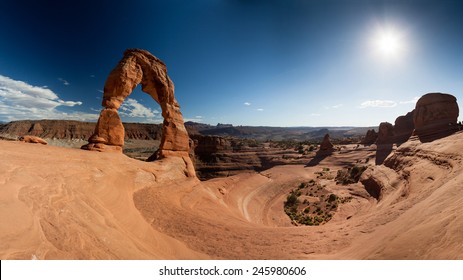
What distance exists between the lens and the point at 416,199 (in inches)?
326

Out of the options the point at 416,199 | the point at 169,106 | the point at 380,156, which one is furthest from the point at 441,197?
the point at 380,156

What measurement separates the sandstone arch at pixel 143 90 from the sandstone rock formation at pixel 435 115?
68.0 ft

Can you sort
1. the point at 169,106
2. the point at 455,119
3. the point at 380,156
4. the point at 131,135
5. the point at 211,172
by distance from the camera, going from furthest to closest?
the point at 131,135 < the point at 211,172 < the point at 380,156 < the point at 455,119 < the point at 169,106

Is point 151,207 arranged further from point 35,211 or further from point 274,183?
point 274,183

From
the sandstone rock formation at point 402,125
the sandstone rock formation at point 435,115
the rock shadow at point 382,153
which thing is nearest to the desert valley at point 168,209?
the sandstone rock formation at point 435,115

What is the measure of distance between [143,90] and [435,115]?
26914 mm

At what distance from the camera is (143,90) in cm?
1694

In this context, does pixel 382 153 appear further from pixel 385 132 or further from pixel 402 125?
pixel 402 125

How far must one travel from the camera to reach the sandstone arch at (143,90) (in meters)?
13.3

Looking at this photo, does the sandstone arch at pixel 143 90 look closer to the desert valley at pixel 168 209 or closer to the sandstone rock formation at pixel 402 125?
the desert valley at pixel 168 209

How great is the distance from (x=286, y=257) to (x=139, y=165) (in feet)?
27.7

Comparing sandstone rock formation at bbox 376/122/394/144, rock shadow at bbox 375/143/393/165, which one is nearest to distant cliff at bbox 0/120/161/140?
sandstone rock formation at bbox 376/122/394/144

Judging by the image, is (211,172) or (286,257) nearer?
(286,257)

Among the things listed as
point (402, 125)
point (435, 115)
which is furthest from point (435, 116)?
point (402, 125)
